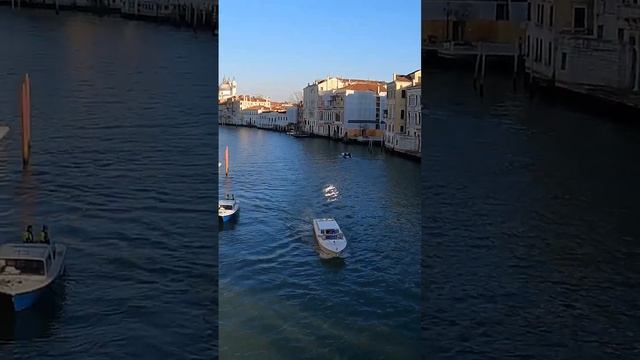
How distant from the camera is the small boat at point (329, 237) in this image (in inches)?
180

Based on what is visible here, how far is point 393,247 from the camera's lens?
4668mm

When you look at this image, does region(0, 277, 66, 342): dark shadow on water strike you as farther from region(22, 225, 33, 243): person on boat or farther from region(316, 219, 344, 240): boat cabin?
region(316, 219, 344, 240): boat cabin

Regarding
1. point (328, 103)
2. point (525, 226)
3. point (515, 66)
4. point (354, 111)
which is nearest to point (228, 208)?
point (328, 103)

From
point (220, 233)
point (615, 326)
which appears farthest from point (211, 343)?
point (615, 326)

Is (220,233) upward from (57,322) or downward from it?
upward

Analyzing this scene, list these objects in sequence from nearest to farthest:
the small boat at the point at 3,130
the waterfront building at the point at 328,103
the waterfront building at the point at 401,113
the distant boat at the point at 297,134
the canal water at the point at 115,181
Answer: the canal water at the point at 115,181
the small boat at the point at 3,130
the waterfront building at the point at 401,113
the waterfront building at the point at 328,103
the distant boat at the point at 297,134

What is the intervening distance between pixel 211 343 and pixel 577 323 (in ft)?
6.56

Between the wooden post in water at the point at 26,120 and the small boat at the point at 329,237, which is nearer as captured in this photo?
the wooden post in water at the point at 26,120

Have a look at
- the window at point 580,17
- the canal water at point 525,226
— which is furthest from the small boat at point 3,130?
the window at point 580,17

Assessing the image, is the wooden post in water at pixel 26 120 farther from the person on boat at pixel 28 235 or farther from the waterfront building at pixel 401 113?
the waterfront building at pixel 401 113

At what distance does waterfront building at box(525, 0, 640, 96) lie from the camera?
14.9ft

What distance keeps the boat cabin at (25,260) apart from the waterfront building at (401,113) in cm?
207

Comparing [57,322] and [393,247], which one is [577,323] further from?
[57,322]

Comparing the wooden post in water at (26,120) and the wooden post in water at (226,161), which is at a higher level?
the wooden post in water at (26,120)
